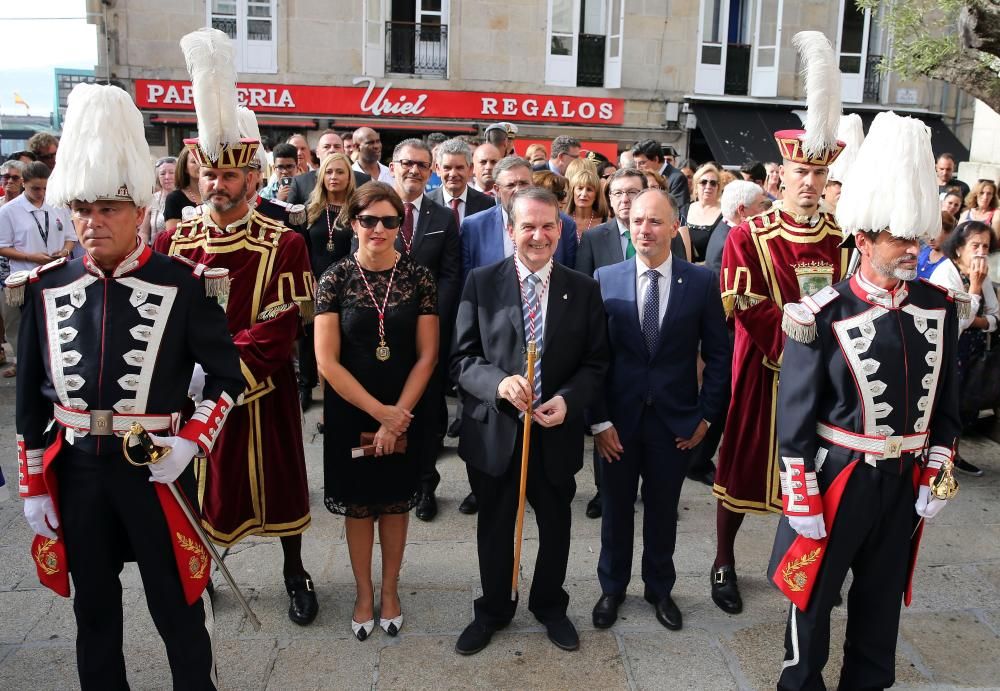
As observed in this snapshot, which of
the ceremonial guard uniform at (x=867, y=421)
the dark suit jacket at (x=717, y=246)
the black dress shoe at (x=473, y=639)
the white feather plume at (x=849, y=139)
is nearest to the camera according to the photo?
the ceremonial guard uniform at (x=867, y=421)

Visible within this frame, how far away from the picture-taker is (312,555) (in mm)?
4707

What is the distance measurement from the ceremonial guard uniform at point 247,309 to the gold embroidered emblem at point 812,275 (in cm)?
230

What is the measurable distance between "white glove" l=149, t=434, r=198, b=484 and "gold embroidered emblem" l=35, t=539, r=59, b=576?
0.45m

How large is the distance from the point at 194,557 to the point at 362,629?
42.0 inches

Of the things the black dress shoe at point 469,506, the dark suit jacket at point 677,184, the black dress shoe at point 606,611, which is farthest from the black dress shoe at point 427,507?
the dark suit jacket at point 677,184

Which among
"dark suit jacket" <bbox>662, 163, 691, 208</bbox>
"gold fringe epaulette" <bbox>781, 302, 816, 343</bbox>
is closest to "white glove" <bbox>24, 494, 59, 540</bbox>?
"gold fringe epaulette" <bbox>781, 302, 816, 343</bbox>

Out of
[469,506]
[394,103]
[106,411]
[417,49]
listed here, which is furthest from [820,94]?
[417,49]

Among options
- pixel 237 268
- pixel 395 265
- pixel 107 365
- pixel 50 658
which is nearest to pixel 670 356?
pixel 395 265

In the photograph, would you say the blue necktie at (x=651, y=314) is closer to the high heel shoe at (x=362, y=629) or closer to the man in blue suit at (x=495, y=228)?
the man in blue suit at (x=495, y=228)

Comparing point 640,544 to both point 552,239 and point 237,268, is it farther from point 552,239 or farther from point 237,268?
point 237,268

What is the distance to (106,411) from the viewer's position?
2967 mm

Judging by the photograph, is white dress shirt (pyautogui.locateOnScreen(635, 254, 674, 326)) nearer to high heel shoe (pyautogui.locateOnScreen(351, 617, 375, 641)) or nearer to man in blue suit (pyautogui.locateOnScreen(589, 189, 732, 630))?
man in blue suit (pyautogui.locateOnScreen(589, 189, 732, 630))

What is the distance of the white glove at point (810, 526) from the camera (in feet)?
10.3

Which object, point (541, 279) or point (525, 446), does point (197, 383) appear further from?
point (541, 279)
